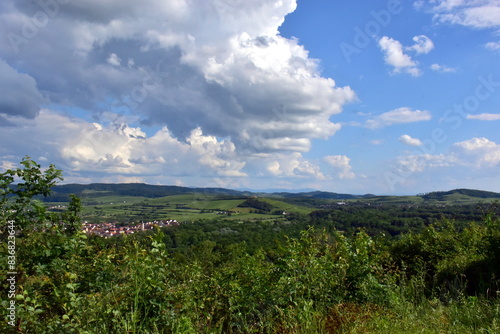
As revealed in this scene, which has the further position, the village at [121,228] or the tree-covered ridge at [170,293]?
the village at [121,228]

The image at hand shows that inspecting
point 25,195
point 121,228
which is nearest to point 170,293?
Answer: point 25,195

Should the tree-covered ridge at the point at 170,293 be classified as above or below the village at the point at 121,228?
below

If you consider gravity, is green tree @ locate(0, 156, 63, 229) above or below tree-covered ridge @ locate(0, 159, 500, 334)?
above

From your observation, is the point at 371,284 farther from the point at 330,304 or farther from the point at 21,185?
the point at 21,185

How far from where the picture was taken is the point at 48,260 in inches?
184

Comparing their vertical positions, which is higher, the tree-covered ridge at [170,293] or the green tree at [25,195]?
the green tree at [25,195]

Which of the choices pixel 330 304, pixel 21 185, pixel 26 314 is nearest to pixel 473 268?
pixel 330 304

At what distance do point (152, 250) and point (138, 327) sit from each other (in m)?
1.00

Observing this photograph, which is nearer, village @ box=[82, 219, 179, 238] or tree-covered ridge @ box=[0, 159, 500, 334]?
tree-covered ridge @ box=[0, 159, 500, 334]

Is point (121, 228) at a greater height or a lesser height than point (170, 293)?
greater

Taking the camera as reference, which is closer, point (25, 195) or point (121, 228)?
point (25, 195)

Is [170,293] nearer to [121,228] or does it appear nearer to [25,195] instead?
[25,195]

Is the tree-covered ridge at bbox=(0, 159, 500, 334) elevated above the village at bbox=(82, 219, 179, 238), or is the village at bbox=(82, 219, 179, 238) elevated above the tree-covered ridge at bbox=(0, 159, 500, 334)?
the village at bbox=(82, 219, 179, 238)

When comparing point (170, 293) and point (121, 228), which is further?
point (121, 228)
